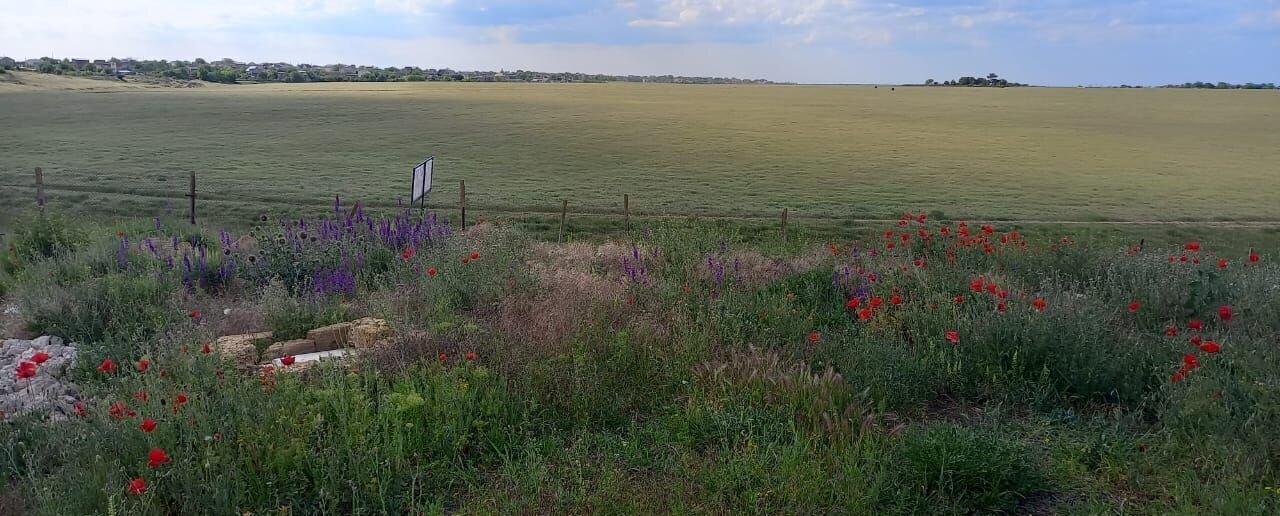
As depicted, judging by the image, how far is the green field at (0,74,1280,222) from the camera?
26172 millimetres

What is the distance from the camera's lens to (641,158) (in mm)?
39562

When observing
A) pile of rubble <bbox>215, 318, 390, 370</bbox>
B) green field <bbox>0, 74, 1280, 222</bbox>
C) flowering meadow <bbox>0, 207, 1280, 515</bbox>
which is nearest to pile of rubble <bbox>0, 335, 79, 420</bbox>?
flowering meadow <bbox>0, 207, 1280, 515</bbox>

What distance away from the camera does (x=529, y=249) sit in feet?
35.4

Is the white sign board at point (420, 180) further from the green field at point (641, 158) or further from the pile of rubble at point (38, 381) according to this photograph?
the green field at point (641, 158)

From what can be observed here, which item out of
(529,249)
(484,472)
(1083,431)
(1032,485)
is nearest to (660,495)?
(484,472)

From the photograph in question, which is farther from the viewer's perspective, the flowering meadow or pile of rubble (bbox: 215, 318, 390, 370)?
pile of rubble (bbox: 215, 318, 390, 370)

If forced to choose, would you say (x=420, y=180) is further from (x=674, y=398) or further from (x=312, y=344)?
(x=674, y=398)

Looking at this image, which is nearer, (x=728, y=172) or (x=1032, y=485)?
(x=1032, y=485)

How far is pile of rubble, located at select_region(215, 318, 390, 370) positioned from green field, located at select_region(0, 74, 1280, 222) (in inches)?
668

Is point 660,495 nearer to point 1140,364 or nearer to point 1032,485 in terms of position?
point 1032,485

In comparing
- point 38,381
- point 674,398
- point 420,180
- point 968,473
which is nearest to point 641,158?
point 420,180

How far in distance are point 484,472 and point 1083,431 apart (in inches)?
144

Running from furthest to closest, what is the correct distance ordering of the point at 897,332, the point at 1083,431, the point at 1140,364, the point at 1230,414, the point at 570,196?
1. the point at 570,196
2. the point at 897,332
3. the point at 1140,364
4. the point at 1083,431
5. the point at 1230,414

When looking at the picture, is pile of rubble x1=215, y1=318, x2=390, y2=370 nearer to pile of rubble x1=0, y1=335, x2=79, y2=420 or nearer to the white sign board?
pile of rubble x1=0, y1=335, x2=79, y2=420
